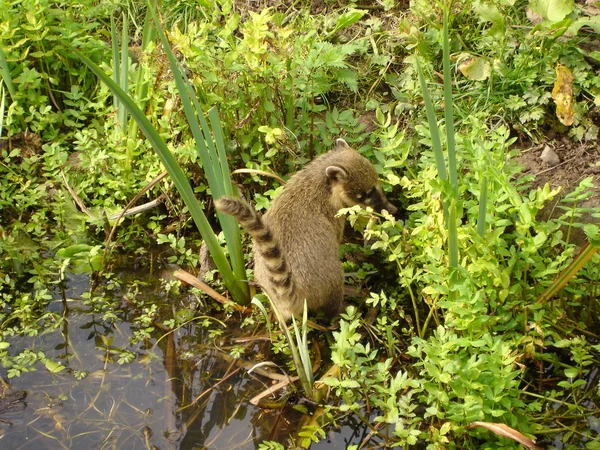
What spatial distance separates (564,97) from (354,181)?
1565 mm

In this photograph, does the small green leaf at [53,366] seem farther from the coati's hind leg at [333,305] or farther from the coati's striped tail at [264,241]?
the coati's hind leg at [333,305]

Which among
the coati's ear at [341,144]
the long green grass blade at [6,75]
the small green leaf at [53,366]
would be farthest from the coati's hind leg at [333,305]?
the long green grass blade at [6,75]

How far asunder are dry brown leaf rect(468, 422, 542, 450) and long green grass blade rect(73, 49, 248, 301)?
5.96 feet

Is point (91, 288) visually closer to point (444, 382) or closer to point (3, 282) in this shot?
point (3, 282)

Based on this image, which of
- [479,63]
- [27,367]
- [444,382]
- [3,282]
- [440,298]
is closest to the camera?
[444,382]

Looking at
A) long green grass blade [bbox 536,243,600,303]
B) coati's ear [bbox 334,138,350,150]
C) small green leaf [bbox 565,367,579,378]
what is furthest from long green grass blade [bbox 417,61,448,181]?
coati's ear [bbox 334,138,350,150]

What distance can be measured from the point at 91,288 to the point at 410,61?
9.37 ft

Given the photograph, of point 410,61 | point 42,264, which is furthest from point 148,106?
point 410,61

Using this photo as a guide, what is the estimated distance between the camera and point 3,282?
4.67m

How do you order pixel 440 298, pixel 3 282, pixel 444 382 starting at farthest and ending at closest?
pixel 3 282 < pixel 440 298 < pixel 444 382

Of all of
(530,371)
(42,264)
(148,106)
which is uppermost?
(148,106)

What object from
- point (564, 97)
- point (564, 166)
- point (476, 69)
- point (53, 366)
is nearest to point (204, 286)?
point (53, 366)

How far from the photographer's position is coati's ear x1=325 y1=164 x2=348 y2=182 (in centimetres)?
453

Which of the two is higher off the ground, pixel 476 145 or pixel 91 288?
pixel 476 145
